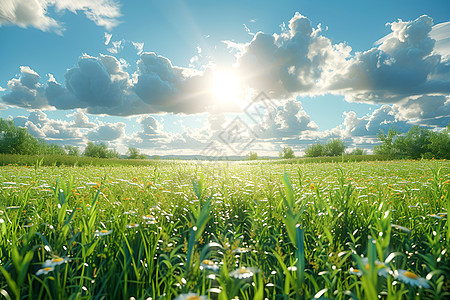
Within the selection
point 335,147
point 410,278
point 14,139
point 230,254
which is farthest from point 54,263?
point 335,147

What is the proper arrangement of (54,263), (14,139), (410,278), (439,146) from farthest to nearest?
1. (14,139)
2. (439,146)
3. (54,263)
4. (410,278)

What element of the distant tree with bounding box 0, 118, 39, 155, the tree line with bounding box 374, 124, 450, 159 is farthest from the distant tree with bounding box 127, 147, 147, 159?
the tree line with bounding box 374, 124, 450, 159

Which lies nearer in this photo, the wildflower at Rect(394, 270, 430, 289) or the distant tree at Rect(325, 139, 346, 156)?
the wildflower at Rect(394, 270, 430, 289)

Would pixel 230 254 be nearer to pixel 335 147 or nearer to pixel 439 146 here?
pixel 439 146

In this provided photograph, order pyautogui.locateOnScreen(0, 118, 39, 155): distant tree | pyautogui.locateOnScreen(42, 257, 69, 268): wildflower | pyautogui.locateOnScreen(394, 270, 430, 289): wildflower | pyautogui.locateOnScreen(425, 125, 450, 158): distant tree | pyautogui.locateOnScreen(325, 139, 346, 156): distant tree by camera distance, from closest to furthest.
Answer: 1. pyautogui.locateOnScreen(394, 270, 430, 289): wildflower
2. pyautogui.locateOnScreen(42, 257, 69, 268): wildflower
3. pyautogui.locateOnScreen(425, 125, 450, 158): distant tree
4. pyautogui.locateOnScreen(0, 118, 39, 155): distant tree
5. pyautogui.locateOnScreen(325, 139, 346, 156): distant tree

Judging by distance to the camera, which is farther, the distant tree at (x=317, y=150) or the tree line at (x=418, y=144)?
the distant tree at (x=317, y=150)

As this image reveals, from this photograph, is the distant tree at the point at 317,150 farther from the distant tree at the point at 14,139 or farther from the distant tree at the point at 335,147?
the distant tree at the point at 14,139

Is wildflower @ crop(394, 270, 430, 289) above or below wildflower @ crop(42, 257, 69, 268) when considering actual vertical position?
above

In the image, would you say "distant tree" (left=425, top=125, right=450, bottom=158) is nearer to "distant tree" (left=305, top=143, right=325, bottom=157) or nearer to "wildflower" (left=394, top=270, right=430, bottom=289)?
"distant tree" (left=305, top=143, right=325, bottom=157)

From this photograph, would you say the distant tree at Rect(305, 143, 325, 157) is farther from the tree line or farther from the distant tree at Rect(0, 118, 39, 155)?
the distant tree at Rect(0, 118, 39, 155)

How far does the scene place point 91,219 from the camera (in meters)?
2.08

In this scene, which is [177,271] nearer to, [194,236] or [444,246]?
[194,236]

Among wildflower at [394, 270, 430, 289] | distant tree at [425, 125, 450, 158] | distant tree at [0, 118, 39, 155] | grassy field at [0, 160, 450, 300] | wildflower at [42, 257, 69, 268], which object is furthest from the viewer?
distant tree at [0, 118, 39, 155]

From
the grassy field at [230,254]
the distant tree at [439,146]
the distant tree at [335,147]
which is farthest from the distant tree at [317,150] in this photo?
the grassy field at [230,254]
